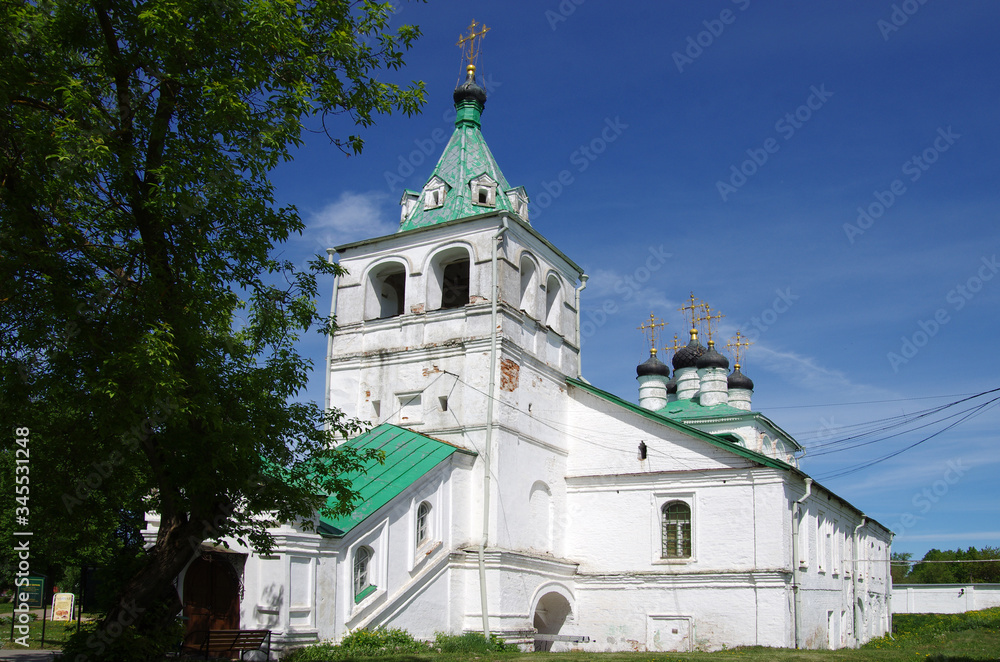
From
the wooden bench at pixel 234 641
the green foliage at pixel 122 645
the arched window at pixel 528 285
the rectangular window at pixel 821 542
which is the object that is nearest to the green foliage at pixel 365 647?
the wooden bench at pixel 234 641

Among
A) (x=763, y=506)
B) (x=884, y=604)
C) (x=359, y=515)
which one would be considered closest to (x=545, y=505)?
(x=763, y=506)

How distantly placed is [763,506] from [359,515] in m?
8.95

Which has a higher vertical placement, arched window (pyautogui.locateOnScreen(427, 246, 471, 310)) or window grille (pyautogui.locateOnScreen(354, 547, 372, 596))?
arched window (pyautogui.locateOnScreen(427, 246, 471, 310))

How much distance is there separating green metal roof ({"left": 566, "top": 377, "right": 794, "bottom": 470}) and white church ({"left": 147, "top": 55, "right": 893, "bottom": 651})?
74 millimetres

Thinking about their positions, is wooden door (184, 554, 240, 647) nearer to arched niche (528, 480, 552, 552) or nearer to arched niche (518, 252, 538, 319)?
arched niche (528, 480, 552, 552)

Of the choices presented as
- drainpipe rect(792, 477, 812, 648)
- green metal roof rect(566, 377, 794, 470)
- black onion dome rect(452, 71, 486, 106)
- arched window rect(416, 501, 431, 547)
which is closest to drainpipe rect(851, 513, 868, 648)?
drainpipe rect(792, 477, 812, 648)

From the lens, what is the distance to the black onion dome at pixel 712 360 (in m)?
36.2

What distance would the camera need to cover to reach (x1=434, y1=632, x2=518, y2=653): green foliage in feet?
52.1

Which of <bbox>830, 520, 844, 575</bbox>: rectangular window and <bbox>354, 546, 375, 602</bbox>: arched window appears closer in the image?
<bbox>354, 546, 375, 602</bbox>: arched window

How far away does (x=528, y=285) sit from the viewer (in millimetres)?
21219

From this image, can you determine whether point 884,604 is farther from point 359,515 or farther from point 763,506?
point 359,515

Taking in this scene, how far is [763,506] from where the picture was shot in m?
19.0

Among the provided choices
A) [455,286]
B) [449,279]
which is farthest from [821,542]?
[449,279]

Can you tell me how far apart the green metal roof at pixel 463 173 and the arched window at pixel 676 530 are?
788 centimetres
